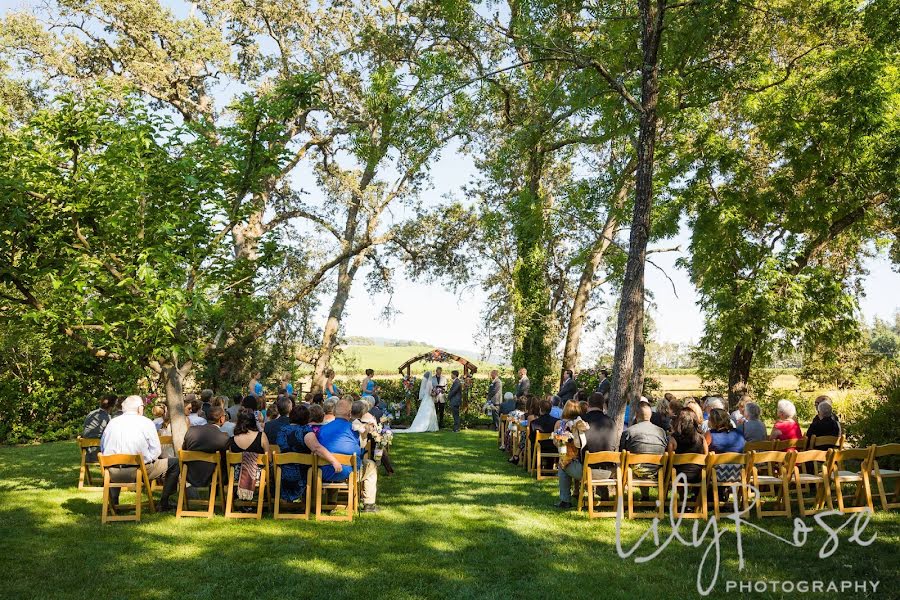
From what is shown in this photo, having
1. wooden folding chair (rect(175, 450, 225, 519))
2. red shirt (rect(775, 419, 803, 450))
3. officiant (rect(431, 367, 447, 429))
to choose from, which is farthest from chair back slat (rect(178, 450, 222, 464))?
officiant (rect(431, 367, 447, 429))

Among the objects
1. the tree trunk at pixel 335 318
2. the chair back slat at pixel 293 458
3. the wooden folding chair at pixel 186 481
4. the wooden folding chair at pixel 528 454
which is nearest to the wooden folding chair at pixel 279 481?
the chair back slat at pixel 293 458

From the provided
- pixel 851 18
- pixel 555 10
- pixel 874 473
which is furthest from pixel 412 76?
pixel 851 18

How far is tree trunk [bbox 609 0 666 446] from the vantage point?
9.84 m

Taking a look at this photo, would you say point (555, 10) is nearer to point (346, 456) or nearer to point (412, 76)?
point (412, 76)

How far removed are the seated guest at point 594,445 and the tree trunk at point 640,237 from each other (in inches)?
49.8

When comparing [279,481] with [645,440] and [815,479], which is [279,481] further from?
[815,479]

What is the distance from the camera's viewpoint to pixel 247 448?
826 cm

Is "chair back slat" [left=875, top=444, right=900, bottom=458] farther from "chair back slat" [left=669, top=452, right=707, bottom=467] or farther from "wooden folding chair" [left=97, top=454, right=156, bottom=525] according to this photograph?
"wooden folding chair" [left=97, top=454, right=156, bottom=525]

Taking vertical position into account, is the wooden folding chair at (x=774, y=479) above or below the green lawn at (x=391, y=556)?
above

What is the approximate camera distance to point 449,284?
25750 mm

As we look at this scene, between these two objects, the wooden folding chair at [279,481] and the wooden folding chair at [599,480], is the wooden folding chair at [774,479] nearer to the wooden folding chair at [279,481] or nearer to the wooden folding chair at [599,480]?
the wooden folding chair at [599,480]

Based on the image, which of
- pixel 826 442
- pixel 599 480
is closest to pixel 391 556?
pixel 599 480

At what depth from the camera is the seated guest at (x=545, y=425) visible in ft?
36.1

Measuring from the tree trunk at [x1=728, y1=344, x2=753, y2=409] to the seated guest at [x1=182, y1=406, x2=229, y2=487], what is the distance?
1333 centimetres
